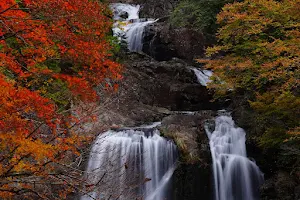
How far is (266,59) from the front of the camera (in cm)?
941

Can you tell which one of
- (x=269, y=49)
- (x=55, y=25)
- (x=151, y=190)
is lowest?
(x=151, y=190)

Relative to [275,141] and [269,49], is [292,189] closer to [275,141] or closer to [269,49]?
[275,141]

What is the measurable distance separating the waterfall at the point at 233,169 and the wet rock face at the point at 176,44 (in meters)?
7.56

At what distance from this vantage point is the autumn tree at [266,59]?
339 inches

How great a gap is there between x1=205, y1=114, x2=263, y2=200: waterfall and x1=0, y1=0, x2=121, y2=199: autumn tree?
194 inches

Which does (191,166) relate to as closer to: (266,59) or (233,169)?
(233,169)

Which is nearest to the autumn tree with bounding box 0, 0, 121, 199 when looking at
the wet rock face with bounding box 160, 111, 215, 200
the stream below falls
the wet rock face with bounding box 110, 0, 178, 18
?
the stream below falls

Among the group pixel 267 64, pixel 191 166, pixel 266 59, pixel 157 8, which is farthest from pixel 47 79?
pixel 157 8

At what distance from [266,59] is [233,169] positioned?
3.96 m

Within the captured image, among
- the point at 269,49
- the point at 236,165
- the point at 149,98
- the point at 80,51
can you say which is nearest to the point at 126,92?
the point at 149,98

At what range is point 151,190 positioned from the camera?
1002cm

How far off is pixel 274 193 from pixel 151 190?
3973 millimetres

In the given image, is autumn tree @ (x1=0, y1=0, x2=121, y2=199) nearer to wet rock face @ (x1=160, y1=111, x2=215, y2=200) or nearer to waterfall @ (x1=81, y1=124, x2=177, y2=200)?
waterfall @ (x1=81, y1=124, x2=177, y2=200)

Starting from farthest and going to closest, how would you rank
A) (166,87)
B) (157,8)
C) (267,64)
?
(157,8)
(166,87)
(267,64)
